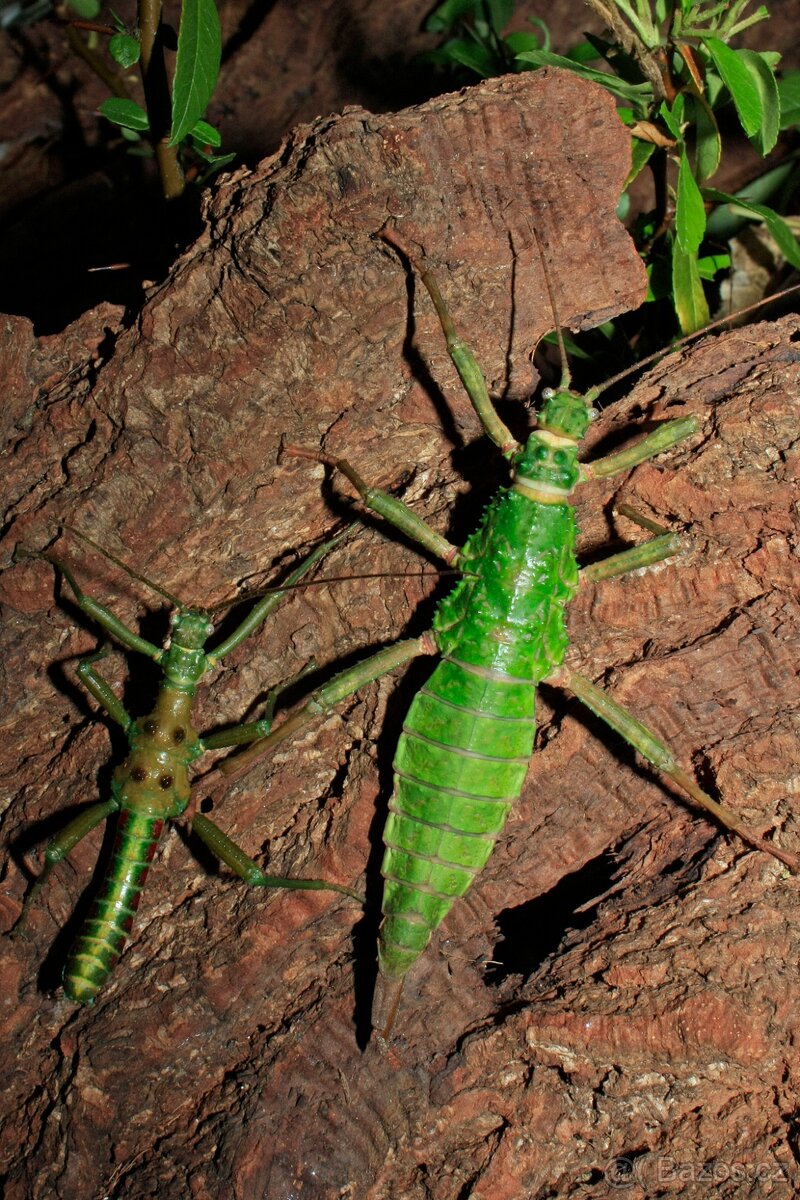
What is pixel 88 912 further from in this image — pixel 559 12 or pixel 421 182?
pixel 559 12

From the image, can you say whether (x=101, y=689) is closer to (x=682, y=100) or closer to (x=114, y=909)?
(x=114, y=909)

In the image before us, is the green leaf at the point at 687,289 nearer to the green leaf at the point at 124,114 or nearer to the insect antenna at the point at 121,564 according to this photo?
the green leaf at the point at 124,114

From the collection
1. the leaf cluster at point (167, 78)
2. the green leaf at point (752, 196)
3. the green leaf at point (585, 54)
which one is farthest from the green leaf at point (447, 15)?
the green leaf at point (752, 196)

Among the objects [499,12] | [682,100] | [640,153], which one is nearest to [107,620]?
[640,153]

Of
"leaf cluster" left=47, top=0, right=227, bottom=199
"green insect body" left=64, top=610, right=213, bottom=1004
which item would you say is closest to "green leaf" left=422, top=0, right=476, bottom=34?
"leaf cluster" left=47, top=0, right=227, bottom=199

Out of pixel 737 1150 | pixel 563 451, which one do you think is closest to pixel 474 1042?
pixel 737 1150
